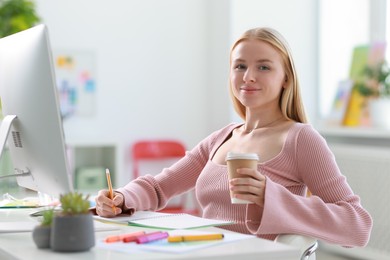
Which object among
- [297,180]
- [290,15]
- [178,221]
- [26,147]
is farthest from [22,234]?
[290,15]

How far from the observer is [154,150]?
5547 mm

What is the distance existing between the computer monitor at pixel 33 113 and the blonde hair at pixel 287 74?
2.27ft

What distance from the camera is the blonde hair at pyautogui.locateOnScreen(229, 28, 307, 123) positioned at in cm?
217

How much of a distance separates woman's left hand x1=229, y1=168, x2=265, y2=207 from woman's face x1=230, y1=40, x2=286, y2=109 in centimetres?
43

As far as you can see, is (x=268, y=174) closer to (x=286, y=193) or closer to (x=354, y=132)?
(x=286, y=193)

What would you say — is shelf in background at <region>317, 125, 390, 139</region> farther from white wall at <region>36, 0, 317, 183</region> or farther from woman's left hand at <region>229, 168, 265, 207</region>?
woman's left hand at <region>229, 168, 265, 207</region>

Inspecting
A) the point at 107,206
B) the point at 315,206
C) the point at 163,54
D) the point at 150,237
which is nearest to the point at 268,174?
the point at 315,206

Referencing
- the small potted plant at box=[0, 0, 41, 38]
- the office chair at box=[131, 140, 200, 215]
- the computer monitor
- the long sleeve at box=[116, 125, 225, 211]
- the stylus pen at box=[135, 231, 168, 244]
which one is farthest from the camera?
the office chair at box=[131, 140, 200, 215]

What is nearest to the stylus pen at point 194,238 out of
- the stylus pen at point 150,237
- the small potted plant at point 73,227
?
the stylus pen at point 150,237

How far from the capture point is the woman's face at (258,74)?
2.16 metres

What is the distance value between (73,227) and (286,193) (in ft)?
1.97

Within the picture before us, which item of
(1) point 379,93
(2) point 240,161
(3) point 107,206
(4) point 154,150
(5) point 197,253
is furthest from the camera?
(4) point 154,150

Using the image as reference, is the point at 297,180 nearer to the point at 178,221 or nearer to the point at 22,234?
the point at 178,221

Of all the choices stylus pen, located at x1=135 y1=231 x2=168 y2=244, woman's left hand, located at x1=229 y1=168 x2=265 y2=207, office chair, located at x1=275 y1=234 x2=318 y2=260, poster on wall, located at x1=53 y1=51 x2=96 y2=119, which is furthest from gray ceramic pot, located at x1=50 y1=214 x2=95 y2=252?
poster on wall, located at x1=53 y1=51 x2=96 y2=119
